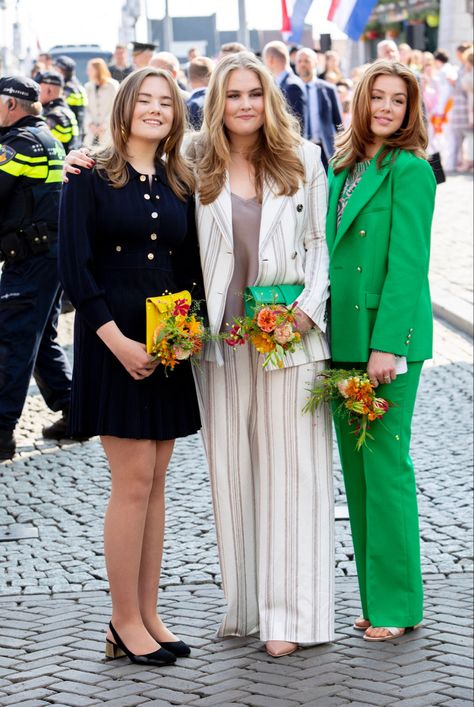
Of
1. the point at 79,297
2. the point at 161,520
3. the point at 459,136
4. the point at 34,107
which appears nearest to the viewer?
the point at 79,297

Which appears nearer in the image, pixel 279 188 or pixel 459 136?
pixel 279 188

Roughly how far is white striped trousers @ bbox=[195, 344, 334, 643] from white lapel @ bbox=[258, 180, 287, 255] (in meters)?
0.40

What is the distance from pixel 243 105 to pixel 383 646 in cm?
196

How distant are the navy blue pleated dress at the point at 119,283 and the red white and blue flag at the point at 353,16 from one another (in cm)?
1329

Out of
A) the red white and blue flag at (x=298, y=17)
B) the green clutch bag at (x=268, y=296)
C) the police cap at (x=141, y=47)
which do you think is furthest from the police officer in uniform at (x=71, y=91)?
the green clutch bag at (x=268, y=296)

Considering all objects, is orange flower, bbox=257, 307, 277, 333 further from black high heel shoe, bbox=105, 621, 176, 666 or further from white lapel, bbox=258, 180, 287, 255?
black high heel shoe, bbox=105, 621, 176, 666

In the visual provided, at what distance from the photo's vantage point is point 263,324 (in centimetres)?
475

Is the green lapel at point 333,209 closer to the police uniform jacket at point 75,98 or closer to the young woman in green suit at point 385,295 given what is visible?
the young woman in green suit at point 385,295

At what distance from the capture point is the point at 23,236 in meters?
7.96

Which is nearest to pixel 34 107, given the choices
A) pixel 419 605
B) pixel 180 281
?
pixel 180 281

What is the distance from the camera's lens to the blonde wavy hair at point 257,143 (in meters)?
4.89

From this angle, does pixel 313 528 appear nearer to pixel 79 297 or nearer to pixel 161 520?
pixel 161 520

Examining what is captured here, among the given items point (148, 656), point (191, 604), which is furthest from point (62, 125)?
point (148, 656)

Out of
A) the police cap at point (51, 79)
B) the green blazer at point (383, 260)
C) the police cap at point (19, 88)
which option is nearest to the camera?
the green blazer at point (383, 260)
